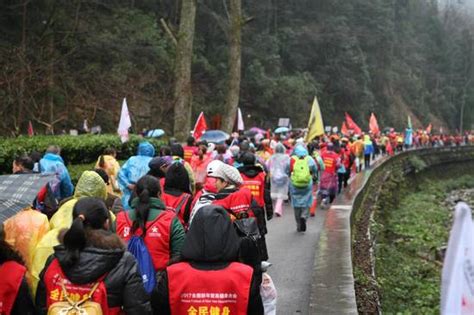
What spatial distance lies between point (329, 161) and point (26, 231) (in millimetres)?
10612

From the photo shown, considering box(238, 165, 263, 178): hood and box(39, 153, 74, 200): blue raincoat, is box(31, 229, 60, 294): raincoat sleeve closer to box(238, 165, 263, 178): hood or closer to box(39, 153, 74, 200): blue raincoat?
box(39, 153, 74, 200): blue raincoat

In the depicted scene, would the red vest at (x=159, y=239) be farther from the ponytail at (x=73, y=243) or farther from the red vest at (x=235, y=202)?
the red vest at (x=235, y=202)

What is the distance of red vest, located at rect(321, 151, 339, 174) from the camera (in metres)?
14.5

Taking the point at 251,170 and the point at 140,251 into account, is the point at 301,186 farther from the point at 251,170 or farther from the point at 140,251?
the point at 140,251

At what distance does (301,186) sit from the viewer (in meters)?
11.1

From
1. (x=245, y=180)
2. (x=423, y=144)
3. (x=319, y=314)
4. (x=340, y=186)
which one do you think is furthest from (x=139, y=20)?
(x=423, y=144)

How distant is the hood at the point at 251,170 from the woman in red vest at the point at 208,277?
16.4 ft

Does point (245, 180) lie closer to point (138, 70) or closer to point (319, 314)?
point (319, 314)

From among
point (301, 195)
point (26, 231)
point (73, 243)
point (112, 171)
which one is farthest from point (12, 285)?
point (301, 195)

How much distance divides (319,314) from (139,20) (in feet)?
81.3

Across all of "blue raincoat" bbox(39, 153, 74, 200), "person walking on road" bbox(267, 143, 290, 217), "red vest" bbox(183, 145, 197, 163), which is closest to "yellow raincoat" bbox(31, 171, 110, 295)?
"blue raincoat" bbox(39, 153, 74, 200)

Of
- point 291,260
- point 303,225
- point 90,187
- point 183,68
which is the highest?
point 183,68

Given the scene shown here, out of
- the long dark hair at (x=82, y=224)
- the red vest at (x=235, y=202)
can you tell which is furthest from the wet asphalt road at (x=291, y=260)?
the long dark hair at (x=82, y=224)

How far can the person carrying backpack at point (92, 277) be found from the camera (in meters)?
3.53
